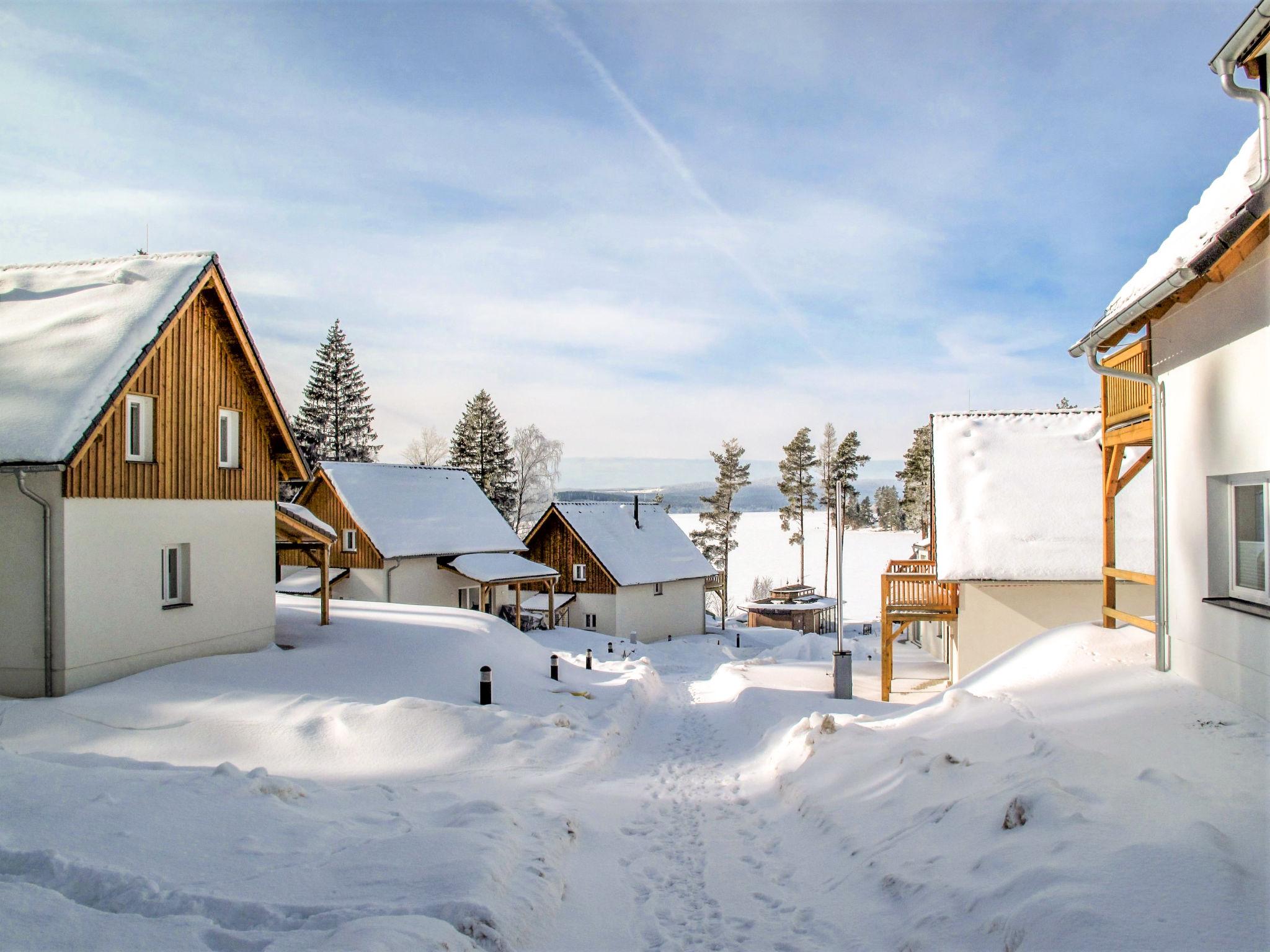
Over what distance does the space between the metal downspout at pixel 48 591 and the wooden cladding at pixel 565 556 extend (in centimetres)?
2564

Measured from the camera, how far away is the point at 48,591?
34.0ft

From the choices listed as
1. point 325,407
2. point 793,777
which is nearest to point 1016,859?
point 793,777

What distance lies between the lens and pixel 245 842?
5.63 m

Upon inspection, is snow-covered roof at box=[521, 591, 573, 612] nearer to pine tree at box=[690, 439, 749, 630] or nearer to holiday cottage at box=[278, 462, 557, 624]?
holiday cottage at box=[278, 462, 557, 624]

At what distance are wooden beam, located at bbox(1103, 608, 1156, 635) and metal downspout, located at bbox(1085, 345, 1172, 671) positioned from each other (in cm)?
55

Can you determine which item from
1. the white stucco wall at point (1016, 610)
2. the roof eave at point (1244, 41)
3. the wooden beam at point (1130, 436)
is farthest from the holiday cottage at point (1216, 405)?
the white stucco wall at point (1016, 610)

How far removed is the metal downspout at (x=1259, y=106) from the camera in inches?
254

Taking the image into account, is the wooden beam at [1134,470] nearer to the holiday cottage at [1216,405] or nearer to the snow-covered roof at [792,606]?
the holiday cottage at [1216,405]

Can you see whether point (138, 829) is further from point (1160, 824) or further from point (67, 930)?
point (1160, 824)

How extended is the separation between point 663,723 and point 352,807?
338 inches

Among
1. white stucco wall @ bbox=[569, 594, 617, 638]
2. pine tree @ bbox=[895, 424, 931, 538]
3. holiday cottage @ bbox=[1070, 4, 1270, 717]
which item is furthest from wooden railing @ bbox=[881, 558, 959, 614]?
pine tree @ bbox=[895, 424, 931, 538]

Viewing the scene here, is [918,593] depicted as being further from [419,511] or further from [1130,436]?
[419,511]

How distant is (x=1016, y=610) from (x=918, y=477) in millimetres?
35398

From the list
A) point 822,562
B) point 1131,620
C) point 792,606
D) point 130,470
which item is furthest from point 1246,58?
point 822,562
